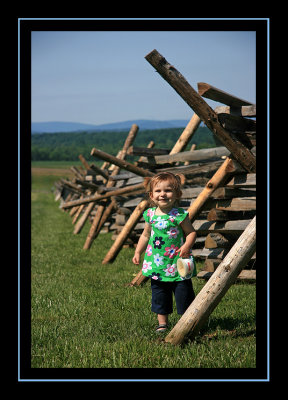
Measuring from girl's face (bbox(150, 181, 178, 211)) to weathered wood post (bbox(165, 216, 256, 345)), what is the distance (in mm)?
737

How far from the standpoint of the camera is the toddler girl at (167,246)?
4227mm

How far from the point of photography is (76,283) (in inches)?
265

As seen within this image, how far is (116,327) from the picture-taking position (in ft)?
14.5

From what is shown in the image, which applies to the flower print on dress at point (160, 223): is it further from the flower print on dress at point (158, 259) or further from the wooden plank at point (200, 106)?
the wooden plank at point (200, 106)

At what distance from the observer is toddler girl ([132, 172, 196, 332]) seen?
13.9ft

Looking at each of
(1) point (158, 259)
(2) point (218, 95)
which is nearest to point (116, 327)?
(1) point (158, 259)

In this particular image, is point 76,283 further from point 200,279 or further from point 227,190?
point 227,190

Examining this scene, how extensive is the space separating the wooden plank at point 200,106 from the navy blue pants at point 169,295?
178 cm

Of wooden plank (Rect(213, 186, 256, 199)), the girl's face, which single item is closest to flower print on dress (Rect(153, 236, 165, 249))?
the girl's face

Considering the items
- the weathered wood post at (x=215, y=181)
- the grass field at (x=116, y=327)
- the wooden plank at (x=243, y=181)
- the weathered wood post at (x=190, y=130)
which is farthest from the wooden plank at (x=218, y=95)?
the weathered wood post at (x=190, y=130)

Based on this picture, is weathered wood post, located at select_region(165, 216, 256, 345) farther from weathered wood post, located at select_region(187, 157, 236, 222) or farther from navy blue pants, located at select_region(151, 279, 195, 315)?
weathered wood post, located at select_region(187, 157, 236, 222)

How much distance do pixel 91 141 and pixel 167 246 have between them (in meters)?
124

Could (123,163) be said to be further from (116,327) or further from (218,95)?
(116,327)
